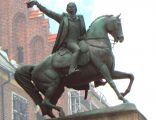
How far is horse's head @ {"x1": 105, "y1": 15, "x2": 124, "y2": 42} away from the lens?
11555 millimetres

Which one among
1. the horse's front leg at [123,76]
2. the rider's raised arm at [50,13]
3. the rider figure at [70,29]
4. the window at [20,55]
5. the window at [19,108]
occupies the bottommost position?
the window at [19,108]

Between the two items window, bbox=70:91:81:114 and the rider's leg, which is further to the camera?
window, bbox=70:91:81:114

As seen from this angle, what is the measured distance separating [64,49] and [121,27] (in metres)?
1.01

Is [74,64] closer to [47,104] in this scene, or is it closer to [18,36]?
[47,104]

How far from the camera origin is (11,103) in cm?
3628

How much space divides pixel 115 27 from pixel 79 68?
3.01ft

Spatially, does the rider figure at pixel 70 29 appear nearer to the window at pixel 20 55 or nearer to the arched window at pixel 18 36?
the arched window at pixel 18 36

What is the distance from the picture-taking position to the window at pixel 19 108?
36641mm

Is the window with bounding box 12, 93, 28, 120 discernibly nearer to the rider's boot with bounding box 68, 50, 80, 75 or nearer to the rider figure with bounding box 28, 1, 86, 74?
the rider figure with bounding box 28, 1, 86, 74

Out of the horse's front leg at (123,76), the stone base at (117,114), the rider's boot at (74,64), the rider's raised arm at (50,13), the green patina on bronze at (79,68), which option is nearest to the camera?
the stone base at (117,114)

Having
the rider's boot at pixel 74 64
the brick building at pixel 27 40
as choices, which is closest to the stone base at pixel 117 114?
the rider's boot at pixel 74 64

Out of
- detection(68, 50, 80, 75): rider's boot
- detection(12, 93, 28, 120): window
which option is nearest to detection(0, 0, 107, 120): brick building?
detection(12, 93, 28, 120): window

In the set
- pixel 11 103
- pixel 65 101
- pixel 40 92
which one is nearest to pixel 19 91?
pixel 11 103

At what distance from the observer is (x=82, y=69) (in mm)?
11359
